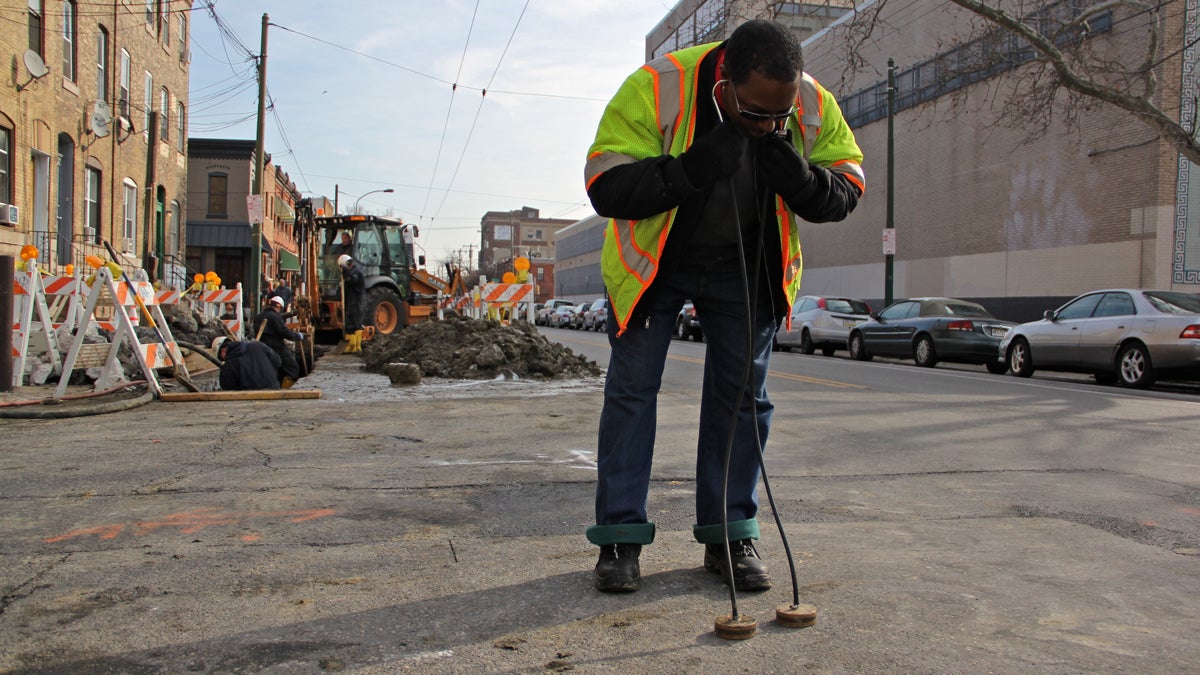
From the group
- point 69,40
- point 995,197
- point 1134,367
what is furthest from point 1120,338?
point 69,40

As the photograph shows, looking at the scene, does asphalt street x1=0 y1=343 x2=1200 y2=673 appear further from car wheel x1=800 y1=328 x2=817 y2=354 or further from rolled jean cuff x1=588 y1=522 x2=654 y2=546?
car wheel x1=800 y1=328 x2=817 y2=354

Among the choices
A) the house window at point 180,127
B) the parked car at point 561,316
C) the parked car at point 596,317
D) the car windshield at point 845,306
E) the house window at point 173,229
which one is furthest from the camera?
the parked car at point 561,316

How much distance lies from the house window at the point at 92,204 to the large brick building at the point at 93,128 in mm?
23

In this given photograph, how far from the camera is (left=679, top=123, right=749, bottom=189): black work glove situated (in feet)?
8.72

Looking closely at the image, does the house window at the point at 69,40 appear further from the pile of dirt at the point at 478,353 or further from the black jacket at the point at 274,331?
the pile of dirt at the point at 478,353

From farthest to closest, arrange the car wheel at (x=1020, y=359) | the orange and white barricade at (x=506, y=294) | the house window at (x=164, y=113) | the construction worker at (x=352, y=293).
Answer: the house window at (x=164, y=113) → the construction worker at (x=352, y=293) → the orange and white barricade at (x=506, y=294) → the car wheel at (x=1020, y=359)

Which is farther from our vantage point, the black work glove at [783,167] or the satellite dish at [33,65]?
the satellite dish at [33,65]

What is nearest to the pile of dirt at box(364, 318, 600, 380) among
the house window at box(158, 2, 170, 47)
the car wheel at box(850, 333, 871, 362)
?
the car wheel at box(850, 333, 871, 362)

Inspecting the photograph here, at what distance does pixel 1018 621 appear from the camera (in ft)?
8.60

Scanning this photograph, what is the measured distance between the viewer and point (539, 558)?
3.26 m

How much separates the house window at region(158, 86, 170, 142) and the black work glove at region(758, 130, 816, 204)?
2765 cm

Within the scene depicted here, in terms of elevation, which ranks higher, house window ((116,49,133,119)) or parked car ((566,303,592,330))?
house window ((116,49,133,119))

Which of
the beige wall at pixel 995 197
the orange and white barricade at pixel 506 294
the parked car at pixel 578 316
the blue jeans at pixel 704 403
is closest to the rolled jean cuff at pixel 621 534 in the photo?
the blue jeans at pixel 704 403

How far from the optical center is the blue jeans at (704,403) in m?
2.97
